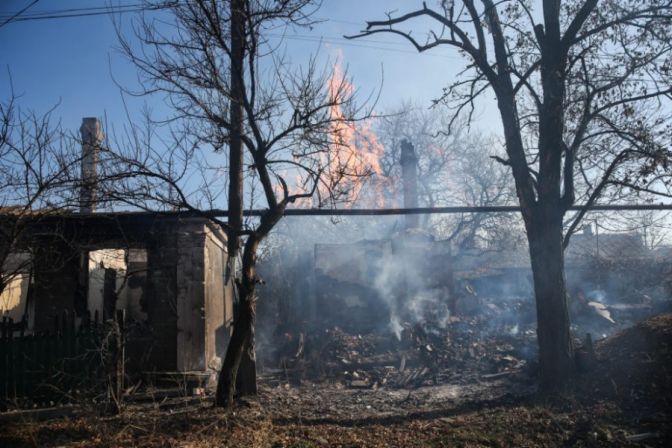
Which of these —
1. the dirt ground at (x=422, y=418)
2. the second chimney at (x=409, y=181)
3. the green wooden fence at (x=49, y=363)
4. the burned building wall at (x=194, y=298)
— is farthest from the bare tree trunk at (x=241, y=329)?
the second chimney at (x=409, y=181)

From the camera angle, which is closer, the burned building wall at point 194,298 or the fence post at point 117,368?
the fence post at point 117,368

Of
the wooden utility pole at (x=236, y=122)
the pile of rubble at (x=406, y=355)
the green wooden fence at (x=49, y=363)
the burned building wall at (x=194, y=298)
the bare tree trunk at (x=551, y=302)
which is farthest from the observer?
the pile of rubble at (x=406, y=355)

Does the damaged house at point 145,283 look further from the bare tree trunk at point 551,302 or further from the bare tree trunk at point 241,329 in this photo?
the bare tree trunk at point 551,302

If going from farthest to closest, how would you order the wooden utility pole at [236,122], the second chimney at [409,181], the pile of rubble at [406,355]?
the second chimney at [409,181]
the pile of rubble at [406,355]
the wooden utility pole at [236,122]

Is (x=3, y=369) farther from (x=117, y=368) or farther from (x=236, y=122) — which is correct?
(x=236, y=122)

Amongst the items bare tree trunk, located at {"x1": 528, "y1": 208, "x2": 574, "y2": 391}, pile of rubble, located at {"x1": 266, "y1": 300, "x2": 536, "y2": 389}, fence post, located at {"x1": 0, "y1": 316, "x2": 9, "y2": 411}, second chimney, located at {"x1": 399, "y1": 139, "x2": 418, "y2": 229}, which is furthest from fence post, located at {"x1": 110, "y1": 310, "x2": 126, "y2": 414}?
second chimney, located at {"x1": 399, "y1": 139, "x2": 418, "y2": 229}

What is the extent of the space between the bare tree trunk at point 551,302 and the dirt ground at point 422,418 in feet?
1.40

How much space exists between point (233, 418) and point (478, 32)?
8867 millimetres

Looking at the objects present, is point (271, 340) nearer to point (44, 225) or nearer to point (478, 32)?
point (44, 225)

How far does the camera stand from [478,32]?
31.4 ft

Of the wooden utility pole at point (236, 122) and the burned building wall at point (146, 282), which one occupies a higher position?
the wooden utility pole at point (236, 122)

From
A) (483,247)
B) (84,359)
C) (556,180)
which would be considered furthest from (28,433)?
(483,247)

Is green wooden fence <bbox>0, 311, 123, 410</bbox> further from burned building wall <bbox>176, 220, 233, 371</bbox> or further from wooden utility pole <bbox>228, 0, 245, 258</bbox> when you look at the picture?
wooden utility pole <bbox>228, 0, 245, 258</bbox>

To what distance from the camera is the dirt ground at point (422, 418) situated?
596 cm
